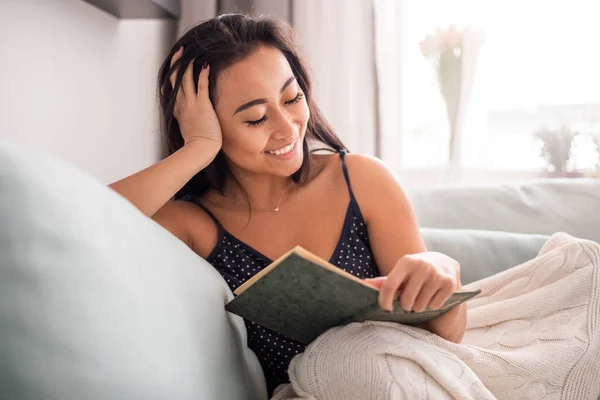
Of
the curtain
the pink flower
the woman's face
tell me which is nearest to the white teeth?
the woman's face

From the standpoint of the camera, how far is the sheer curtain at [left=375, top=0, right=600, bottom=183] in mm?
2594

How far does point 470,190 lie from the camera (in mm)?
1711

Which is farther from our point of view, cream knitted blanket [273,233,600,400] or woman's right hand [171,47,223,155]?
woman's right hand [171,47,223,155]

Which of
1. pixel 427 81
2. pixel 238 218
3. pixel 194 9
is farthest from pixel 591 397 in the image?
pixel 194 9

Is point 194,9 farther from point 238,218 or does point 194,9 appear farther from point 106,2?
point 238,218

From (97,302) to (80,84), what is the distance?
4.16 ft

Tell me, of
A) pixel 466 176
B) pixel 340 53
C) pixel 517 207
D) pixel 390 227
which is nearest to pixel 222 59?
pixel 390 227

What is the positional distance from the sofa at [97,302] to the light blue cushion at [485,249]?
60cm

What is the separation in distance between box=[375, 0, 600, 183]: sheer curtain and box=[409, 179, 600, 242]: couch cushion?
3.33 ft

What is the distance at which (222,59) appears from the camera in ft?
4.17

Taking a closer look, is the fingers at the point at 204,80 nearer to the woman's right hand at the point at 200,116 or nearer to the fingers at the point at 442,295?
the woman's right hand at the point at 200,116

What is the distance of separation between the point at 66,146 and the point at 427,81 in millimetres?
1519

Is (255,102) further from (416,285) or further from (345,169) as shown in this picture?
(416,285)

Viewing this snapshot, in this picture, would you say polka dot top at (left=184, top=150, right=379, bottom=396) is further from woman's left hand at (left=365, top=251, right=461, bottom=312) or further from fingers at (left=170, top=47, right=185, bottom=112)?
woman's left hand at (left=365, top=251, right=461, bottom=312)
